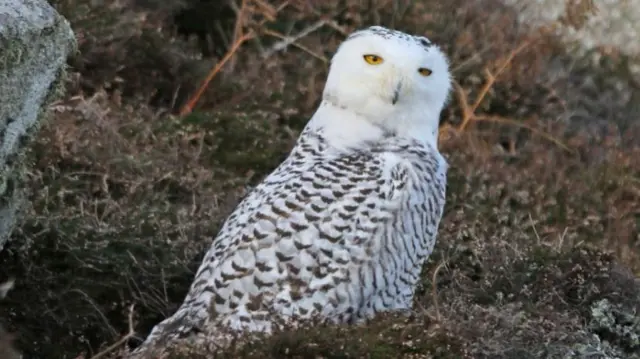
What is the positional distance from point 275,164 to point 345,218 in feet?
8.83

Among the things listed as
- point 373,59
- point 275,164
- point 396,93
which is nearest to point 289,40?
point 275,164

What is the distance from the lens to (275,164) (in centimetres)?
725

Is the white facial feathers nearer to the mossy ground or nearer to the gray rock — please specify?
the mossy ground

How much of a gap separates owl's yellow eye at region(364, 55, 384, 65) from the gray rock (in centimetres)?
134

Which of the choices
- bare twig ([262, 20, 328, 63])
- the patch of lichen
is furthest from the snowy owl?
bare twig ([262, 20, 328, 63])

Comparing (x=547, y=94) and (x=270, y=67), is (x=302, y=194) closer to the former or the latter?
(x=270, y=67)

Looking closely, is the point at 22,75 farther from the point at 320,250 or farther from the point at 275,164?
the point at 275,164

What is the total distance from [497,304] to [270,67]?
13.8 feet

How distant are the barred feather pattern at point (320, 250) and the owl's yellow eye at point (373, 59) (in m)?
0.43

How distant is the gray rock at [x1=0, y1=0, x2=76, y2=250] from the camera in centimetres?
375

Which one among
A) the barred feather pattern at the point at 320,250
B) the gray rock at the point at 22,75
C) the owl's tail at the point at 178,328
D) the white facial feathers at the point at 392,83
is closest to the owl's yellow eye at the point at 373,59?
the white facial feathers at the point at 392,83

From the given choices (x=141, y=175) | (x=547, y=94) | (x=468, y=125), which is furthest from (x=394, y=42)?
(x=547, y=94)

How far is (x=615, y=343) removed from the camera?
4.67m

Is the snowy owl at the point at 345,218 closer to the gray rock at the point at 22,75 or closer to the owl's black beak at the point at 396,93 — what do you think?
the owl's black beak at the point at 396,93
